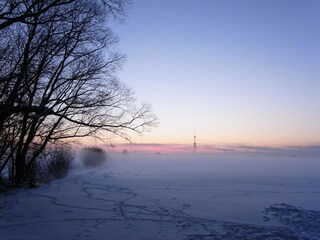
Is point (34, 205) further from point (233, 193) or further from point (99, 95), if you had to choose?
point (233, 193)

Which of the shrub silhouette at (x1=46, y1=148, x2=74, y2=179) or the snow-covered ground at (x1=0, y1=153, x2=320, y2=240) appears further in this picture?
the shrub silhouette at (x1=46, y1=148, x2=74, y2=179)

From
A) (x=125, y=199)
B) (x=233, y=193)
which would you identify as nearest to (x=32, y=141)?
(x=125, y=199)

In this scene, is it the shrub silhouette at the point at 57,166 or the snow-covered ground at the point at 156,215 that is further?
the shrub silhouette at the point at 57,166

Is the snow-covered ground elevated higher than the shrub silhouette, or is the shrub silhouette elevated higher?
the shrub silhouette

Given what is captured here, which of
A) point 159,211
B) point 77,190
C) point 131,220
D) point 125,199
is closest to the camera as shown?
point 131,220

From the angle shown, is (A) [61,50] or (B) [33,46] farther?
(A) [61,50]

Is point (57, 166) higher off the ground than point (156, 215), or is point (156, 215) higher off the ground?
point (57, 166)

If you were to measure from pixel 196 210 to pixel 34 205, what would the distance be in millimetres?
5800

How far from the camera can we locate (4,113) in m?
14.4

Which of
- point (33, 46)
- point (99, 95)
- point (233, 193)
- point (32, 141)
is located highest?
point (33, 46)

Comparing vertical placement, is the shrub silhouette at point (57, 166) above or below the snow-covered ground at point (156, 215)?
above

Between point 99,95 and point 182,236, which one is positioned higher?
point 99,95

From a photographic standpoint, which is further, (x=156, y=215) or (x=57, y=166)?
(x=57, y=166)

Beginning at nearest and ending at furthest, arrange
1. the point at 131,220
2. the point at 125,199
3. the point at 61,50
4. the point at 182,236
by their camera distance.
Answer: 1. the point at 182,236
2. the point at 131,220
3. the point at 125,199
4. the point at 61,50
